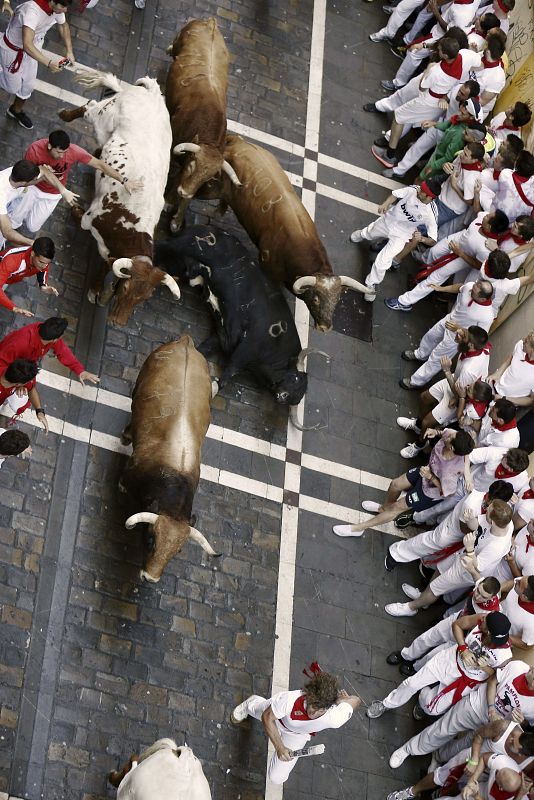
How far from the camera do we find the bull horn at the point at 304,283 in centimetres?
1395

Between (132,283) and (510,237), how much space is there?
5.29 metres

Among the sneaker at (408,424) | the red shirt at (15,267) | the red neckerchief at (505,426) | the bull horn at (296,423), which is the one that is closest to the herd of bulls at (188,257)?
the bull horn at (296,423)

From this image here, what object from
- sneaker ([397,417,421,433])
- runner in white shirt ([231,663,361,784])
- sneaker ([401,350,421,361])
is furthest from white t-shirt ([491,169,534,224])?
runner in white shirt ([231,663,361,784])

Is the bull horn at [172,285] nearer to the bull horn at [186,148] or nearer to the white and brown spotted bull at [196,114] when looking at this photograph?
the white and brown spotted bull at [196,114]

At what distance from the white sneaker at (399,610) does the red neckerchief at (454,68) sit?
7.98 metres

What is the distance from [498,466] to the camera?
1263 centimetres

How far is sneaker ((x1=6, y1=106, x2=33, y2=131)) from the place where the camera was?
1434 cm

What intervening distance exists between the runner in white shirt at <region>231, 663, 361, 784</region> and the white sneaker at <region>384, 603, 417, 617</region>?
283cm

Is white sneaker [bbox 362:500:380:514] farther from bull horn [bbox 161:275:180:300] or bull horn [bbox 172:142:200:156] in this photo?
bull horn [bbox 172:142:200:156]

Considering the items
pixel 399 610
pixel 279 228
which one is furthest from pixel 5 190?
pixel 399 610

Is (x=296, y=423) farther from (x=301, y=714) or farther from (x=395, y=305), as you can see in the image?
(x=301, y=714)

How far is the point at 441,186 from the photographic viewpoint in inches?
616

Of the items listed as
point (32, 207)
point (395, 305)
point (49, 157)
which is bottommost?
point (395, 305)

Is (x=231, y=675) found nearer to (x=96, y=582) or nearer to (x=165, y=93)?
(x=96, y=582)
